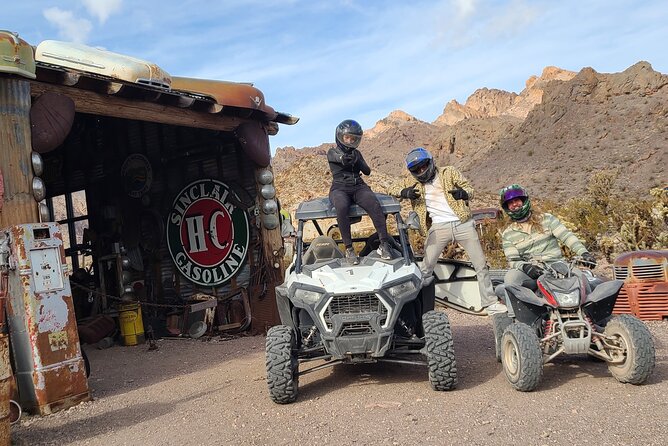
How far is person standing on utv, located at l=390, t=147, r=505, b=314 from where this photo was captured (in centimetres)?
781

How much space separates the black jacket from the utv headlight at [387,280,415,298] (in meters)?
1.53

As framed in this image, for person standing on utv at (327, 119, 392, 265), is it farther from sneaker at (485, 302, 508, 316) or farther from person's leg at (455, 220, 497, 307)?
person's leg at (455, 220, 497, 307)

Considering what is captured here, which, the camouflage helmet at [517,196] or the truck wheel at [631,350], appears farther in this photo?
the camouflage helmet at [517,196]

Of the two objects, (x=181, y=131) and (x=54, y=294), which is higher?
(x=181, y=131)

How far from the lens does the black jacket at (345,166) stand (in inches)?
275

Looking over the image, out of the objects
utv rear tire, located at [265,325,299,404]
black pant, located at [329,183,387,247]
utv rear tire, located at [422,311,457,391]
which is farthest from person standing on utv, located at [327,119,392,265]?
utv rear tire, located at [265,325,299,404]

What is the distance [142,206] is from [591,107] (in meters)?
47.5

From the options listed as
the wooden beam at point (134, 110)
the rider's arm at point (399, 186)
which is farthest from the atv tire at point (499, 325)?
the wooden beam at point (134, 110)

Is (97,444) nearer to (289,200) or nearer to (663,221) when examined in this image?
(663,221)

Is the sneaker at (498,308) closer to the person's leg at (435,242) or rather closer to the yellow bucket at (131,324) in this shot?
the person's leg at (435,242)

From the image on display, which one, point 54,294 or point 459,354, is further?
point 459,354

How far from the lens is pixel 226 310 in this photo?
11250mm

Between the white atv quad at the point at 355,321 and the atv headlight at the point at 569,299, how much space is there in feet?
3.16

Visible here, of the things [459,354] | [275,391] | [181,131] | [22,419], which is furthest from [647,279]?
[181,131]
